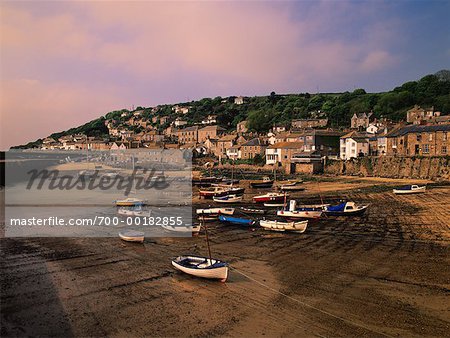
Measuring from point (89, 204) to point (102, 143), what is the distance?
128 m

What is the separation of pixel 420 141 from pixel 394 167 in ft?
21.1

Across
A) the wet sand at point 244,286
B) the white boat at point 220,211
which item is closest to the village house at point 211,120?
the white boat at point 220,211

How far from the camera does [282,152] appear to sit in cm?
7900

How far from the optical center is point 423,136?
196 ft

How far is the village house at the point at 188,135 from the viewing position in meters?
140

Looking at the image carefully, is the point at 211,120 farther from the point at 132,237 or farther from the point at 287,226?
the point at 132,237

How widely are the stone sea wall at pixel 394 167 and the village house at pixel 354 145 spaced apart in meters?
5.51

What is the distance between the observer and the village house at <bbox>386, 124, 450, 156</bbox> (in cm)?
5691

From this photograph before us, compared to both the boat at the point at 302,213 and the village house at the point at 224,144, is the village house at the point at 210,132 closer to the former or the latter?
the village house at the point at 224,144

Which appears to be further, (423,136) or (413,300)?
(423,136)

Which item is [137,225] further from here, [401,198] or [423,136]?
[423,136]

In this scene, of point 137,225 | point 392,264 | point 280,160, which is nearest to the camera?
point 392,264

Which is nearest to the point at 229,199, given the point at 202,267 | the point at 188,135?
the point at 202,267

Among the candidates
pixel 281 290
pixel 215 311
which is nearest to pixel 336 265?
pixel 281 290
